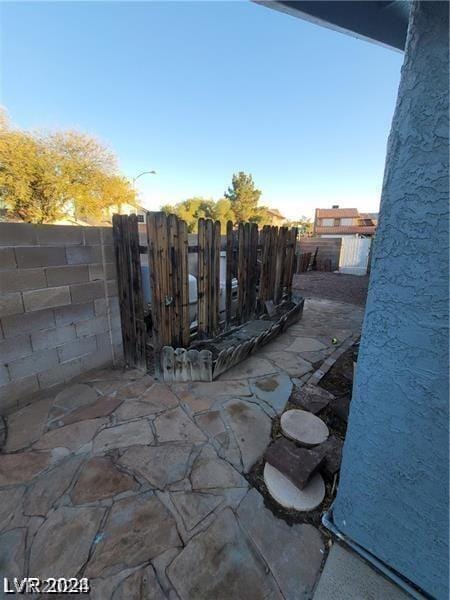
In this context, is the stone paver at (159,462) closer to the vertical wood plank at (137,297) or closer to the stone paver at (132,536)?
the stone paver at (132,536)

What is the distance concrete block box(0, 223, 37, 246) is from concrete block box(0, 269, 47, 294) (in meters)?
0.25

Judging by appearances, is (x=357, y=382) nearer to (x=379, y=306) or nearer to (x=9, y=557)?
(x=379, y=306)

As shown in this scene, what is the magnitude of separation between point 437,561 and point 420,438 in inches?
23.4

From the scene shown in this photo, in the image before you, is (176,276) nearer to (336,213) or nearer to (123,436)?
(123,436)

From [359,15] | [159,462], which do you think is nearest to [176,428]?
[159,462]

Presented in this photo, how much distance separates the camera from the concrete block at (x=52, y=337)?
2480 mm

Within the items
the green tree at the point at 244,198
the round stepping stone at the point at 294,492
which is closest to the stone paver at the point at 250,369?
the round stepping stone at the point at 294,492

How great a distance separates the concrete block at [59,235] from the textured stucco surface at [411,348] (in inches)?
109

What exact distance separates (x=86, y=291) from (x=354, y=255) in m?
14.6

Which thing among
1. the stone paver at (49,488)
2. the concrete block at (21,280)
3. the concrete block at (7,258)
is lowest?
the stone paver at (49,488)

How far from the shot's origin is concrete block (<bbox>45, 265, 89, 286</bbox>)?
251 cm

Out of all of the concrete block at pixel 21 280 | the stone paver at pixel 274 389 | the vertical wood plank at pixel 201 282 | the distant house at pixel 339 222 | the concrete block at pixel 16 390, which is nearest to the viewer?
the concrete block at pixel 21 280

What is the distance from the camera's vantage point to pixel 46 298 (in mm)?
2502

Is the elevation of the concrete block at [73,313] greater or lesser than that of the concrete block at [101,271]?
lesser
